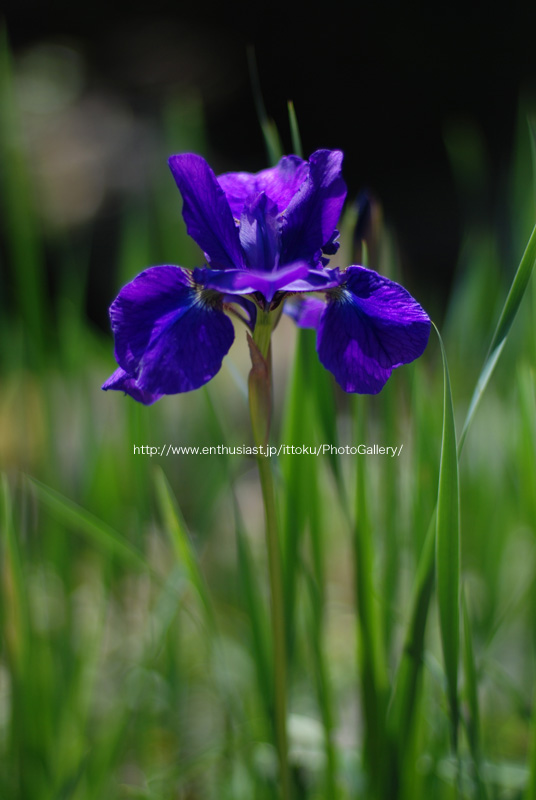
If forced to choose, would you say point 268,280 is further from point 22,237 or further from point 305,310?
point 22,237

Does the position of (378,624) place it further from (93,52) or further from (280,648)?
(93,52)

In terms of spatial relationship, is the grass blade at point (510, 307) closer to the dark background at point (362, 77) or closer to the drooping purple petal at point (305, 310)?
the drooping purple petal at point (305, 310)

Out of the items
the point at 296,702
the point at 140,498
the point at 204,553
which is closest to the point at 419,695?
the point at 140,498

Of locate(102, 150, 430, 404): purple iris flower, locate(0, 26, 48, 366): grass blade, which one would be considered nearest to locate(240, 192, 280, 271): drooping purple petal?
locate(102, 150, 430, 404): purple iris flower

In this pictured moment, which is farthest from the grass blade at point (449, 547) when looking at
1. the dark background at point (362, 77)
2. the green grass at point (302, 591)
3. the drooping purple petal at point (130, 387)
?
the dark background at point (362, 77)

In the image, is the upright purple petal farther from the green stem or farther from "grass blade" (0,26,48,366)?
"grass blade" (0,26,48,366)

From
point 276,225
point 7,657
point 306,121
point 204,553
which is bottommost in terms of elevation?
point 204,553

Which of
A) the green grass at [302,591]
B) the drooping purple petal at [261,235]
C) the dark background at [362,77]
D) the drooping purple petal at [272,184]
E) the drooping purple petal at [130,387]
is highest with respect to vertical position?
the dark background at [362,77]
